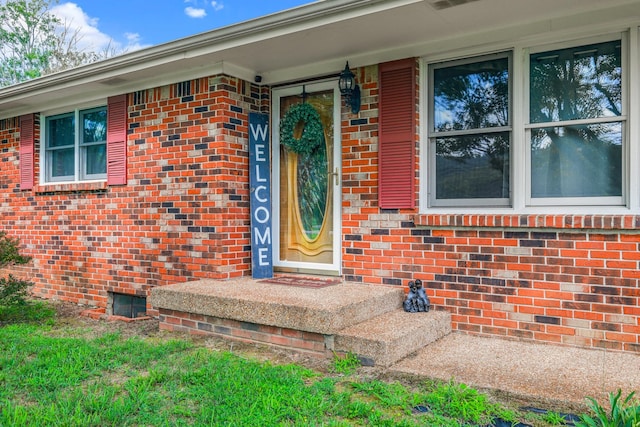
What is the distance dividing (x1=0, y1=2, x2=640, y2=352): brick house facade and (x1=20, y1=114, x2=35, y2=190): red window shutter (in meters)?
0.09

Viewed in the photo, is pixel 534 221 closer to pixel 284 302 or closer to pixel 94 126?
pixel 284 302

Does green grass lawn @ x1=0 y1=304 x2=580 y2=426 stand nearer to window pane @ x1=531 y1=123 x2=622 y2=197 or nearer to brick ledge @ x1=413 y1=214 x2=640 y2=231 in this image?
brick ledge @ x1=413 y1=214 x2=640 y2=231

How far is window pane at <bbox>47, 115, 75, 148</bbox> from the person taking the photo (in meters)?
6.70

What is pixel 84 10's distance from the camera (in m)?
19.3

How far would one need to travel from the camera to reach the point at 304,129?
5.27 m

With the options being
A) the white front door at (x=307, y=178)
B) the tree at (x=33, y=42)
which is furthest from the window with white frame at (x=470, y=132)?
the tree at (x=33, y=42)

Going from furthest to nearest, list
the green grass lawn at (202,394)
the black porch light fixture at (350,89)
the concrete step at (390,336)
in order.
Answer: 1. the black porch light fixture at (350,89)
2. the concrete step at (390,336)
3. the green grass lawn at (202,394)

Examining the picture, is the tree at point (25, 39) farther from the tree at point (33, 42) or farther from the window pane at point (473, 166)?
the window pane at point (473, 166)

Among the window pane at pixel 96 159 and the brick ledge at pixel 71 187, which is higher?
the window pane at pixel 96 159

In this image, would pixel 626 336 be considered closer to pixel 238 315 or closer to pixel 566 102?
pixel 566 102

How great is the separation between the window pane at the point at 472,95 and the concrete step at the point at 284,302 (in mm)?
1595

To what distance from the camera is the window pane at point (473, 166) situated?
4.20 meters

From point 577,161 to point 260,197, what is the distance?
3.00m

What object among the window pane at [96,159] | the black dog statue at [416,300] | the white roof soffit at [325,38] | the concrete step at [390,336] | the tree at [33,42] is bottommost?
the concrete step at [390,336]
